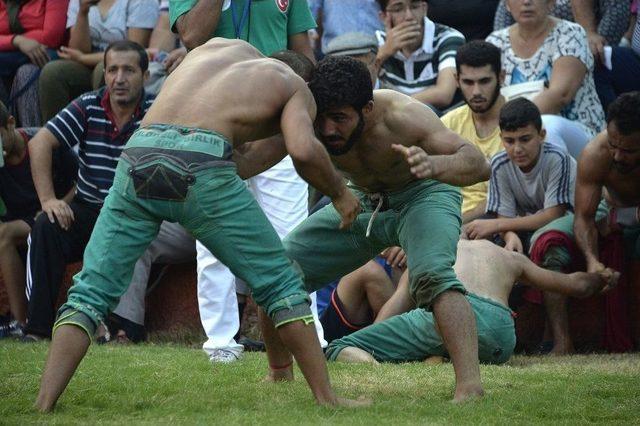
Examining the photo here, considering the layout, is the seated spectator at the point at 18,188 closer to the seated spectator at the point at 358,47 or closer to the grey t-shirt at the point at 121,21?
the grey t-shirt at the point at 121,21

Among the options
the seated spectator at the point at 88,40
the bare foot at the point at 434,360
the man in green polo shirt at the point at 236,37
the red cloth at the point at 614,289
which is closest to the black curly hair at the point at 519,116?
the red cloth at the point at 614,289

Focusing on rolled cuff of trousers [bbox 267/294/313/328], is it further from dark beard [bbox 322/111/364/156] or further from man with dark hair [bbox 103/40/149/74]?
man with dark hair [bbox 103/40/149/74]

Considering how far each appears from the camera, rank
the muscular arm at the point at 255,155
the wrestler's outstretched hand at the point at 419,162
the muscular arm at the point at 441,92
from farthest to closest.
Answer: the muscular arm at the point at 441,92 < the muscular arm at the point at 255,155 < the wrestler's outstretched hand at the point at 419,162

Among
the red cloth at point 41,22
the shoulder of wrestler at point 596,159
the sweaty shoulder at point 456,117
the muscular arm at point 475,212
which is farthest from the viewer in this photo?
the red cloth at point 41,22

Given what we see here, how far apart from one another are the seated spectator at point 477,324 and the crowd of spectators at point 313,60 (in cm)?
49

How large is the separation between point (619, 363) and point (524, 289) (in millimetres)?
1219

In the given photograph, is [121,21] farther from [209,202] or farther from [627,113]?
[209,202]

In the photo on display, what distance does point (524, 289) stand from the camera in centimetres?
813

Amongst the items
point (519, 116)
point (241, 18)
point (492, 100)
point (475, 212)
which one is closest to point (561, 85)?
point (492, 100)

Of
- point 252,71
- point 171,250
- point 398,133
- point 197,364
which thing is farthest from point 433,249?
point 171,250

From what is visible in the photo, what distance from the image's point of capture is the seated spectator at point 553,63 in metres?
9.05

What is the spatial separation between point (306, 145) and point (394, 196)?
3.43 feet

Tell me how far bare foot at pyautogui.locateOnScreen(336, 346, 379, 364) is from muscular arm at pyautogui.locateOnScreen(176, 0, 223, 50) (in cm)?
197

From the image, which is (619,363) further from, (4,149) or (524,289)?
(4,149)
